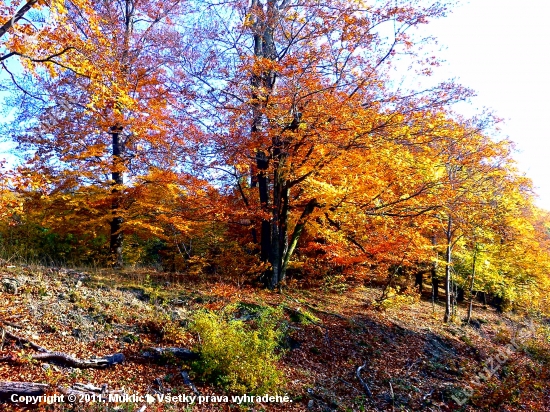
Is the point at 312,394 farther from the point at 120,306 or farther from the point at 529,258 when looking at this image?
the point at 529,258

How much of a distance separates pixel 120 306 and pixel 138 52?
1028 centimetres

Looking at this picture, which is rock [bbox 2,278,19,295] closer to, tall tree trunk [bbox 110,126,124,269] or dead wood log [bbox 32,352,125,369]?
dead wood log [bbox 32,352,125,369]

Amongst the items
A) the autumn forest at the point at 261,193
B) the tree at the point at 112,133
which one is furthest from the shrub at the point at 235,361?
the tree at the point at 112,133

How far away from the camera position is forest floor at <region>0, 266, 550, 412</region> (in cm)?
554

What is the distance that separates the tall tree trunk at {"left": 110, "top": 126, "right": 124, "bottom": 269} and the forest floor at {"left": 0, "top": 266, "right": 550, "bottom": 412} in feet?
9.14

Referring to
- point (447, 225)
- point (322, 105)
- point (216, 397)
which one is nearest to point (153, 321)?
point (216, 397)

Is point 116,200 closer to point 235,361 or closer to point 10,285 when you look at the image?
point 10,285

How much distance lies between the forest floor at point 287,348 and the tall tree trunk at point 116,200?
279 centimetres

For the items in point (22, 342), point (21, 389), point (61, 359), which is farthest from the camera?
point (22, 342)

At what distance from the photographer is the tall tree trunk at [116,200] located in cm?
1257

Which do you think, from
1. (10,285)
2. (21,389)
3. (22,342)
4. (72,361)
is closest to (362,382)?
(72,361)

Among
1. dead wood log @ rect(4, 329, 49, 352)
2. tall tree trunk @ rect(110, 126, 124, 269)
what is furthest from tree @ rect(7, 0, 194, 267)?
dead wood log @ rect(4, 329, 49, 352)

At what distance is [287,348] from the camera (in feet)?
25.7

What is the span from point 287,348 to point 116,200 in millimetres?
8792
